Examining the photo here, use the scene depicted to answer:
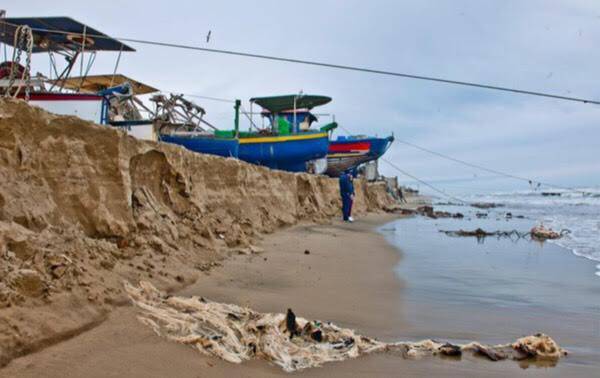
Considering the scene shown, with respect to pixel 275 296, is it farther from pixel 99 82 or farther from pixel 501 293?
pixel 99 82

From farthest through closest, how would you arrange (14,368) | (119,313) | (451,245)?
(451,245), (119,313), (14,368)

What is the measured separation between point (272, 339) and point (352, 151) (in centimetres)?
2506

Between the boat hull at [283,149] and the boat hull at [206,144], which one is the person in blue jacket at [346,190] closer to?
the boat hull at [283,149]

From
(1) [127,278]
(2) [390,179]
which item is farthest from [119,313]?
(2) [390,179]

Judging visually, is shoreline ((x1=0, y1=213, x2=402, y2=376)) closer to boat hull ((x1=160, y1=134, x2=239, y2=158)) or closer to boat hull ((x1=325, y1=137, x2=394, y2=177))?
boat hull ((x1=160, y1=134, x2=239, y2=158))

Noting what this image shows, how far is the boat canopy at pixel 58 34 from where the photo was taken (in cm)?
889

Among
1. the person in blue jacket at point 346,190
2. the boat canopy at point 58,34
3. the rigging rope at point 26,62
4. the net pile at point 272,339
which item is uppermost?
the boat canopy at point 58,34

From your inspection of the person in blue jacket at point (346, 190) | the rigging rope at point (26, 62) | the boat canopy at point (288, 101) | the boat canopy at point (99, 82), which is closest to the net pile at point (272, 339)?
the rigging rope at point (26, 62)

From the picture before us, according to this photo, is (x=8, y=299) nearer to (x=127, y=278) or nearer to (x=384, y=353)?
(x=127, y=278)

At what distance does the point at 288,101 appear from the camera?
2086 centimetres

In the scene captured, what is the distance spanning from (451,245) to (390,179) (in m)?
39.6

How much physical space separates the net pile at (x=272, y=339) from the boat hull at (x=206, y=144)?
10793mm

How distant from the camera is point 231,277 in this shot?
5.48 m

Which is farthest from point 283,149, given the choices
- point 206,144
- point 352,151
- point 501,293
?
point 501,293
